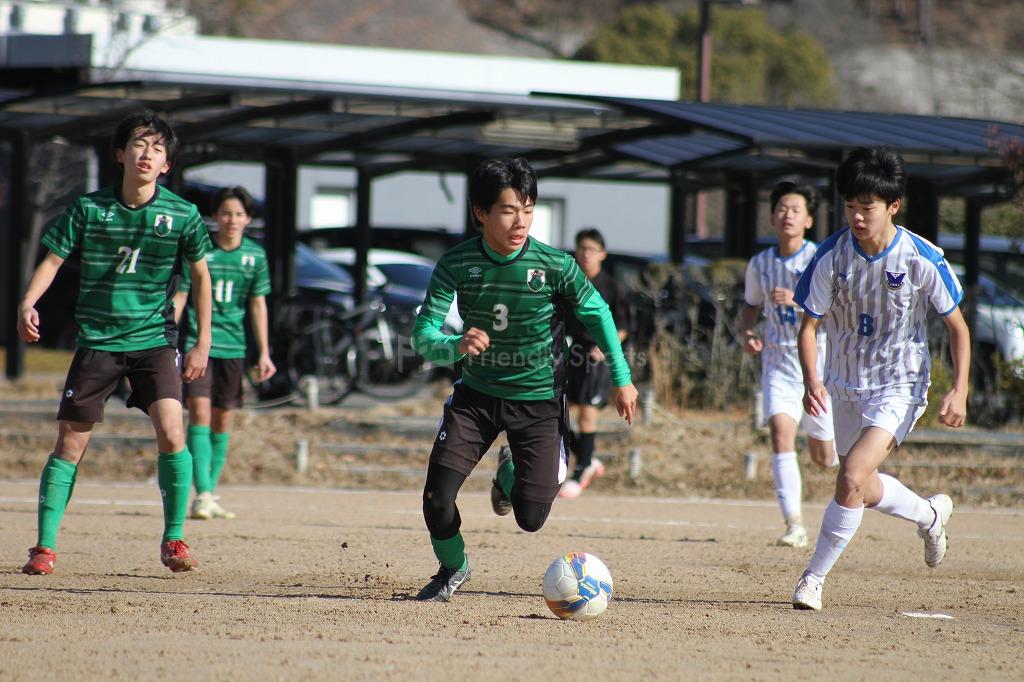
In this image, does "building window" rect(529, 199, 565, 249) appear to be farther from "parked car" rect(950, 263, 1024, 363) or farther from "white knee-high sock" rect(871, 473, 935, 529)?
"white knee-high sock" rect(871, 473, 935, 529)

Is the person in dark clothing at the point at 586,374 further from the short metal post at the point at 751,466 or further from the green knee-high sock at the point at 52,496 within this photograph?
the green knee-high sock at the point at 52,496

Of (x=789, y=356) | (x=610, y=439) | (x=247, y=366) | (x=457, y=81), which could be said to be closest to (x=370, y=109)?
(x=247, y=366)

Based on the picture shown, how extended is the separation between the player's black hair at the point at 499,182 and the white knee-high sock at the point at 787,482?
3039 millimetres

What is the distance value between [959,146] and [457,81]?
14231 millimetres

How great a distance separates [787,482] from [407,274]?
11030mm

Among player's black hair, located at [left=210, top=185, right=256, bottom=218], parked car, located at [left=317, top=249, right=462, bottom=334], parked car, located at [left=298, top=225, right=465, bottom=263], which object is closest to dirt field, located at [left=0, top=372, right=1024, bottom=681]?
player's black hair, located at [left=210, top=185, right=256, bottom=218]

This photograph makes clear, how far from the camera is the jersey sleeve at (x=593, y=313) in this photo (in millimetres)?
6191

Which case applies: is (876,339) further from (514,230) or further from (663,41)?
(663,41)

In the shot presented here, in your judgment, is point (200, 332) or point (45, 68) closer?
point (200, 332)

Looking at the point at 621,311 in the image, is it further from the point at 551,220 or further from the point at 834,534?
the point at 551,220

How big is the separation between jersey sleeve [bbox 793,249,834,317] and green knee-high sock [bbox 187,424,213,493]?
4.28 metres

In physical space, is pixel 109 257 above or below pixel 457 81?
below

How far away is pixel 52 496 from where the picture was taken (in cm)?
705

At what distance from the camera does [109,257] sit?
22.2ft
